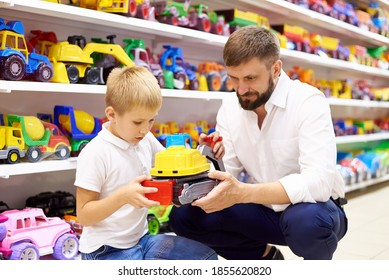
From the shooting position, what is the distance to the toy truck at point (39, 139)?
233cm

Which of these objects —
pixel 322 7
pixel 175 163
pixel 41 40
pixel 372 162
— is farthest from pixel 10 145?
pixel 372 162

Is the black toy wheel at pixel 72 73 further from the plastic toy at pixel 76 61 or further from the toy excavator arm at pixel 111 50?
the toy excavator arm at pixel 111 50

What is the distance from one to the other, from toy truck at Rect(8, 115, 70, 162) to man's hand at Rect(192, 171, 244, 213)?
945mm

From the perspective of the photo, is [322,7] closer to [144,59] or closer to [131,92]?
[144,59]

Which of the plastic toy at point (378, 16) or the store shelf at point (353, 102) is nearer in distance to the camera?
the store shelf at point (353, 102)

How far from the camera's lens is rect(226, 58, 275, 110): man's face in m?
2.03

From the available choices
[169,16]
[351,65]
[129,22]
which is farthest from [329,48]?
[129,22]

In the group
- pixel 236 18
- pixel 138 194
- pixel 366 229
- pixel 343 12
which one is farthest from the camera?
pixel 343 12

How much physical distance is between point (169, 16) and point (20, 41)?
946mm

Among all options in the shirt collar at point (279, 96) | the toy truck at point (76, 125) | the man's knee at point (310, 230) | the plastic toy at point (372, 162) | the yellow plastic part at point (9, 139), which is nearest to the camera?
the man's knee at point (310, 230)

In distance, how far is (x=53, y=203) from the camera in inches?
104

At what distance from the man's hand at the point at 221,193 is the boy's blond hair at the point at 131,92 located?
323 mm

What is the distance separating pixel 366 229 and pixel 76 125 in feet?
6.47

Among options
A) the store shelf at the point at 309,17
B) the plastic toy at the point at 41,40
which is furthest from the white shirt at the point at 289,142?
the store shelf at the point at 309,17
